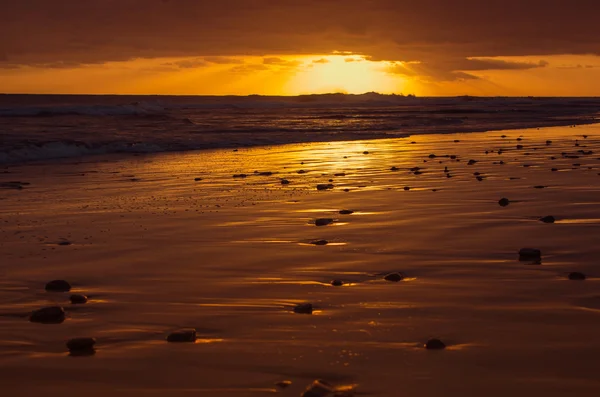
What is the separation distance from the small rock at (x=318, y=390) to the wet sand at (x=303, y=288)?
0.13 meters

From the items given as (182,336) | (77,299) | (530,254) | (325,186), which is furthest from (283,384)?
(325,186)

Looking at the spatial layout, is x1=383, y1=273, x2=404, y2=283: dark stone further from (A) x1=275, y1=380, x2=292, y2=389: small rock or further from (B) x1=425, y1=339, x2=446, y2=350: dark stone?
(A) x1=275, y1=380, x2=292, y2=389: small rock

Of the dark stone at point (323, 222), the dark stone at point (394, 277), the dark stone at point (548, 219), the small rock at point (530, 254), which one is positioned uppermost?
the dark stone at point (323, 222)

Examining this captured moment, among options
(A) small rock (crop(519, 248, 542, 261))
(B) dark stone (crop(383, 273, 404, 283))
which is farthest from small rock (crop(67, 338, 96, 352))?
(A) small rock (crop(519, 248, 542, 261))

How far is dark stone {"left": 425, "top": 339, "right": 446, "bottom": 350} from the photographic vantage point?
4.89m

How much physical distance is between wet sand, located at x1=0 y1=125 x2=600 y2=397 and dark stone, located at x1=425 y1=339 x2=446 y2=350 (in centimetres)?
7

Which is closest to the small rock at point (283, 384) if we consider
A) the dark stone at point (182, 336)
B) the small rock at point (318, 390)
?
the small rock at point (318, 390)

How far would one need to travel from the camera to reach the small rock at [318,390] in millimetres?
4066

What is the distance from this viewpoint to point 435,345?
489 cm

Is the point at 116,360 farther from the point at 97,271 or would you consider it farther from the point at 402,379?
the point at 97,271

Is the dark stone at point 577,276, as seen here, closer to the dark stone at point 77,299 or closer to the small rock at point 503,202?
the dark stone at point 77,299

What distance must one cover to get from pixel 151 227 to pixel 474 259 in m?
4.08

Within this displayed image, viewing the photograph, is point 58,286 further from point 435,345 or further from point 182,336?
point 435,345

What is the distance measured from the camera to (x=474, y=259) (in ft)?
24.6
